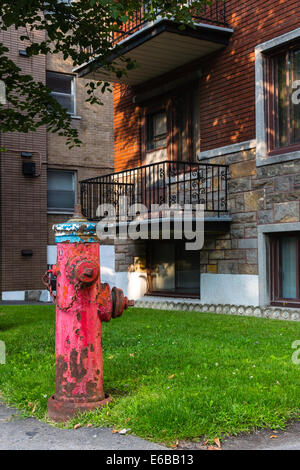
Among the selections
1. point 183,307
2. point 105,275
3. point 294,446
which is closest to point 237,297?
point 183,307

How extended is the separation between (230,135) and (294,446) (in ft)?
29.7

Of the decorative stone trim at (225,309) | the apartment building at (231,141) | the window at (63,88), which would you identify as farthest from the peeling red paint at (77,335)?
the window at (63,88)

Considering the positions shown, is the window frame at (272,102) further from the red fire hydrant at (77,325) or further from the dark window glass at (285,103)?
the red fire hydrant at (77,325)

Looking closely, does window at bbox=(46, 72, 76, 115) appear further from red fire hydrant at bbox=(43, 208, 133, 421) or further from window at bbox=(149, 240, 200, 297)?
red fire hydrant at bbox=(43, 208, 133, 421)

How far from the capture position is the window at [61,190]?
20.6 meters

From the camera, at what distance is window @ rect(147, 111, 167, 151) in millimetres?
14266

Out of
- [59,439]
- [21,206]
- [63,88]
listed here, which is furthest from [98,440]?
[63,88]

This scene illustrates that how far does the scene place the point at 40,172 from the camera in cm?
1995

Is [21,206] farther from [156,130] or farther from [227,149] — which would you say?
[227,149]

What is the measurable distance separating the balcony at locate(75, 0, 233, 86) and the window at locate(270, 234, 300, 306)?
175 inches

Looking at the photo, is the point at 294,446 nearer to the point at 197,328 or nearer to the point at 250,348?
the point at 250,348

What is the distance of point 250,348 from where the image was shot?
22.6 feet

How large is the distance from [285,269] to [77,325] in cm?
735

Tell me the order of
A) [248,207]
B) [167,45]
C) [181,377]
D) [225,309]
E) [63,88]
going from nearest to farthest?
1. [181,377]
2. [248,207]
3. [225,309]
4. [167,45]
5. [63,88]
